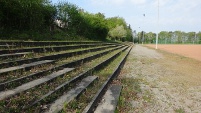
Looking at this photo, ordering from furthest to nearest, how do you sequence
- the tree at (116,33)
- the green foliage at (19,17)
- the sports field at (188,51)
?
1. the tree at (116,33)
2. the sports field at (188,51)
3. the green foliage at (19,17)

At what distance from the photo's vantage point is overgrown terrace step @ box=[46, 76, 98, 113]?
4230 mm

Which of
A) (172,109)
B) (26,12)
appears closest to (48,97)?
(172,109)

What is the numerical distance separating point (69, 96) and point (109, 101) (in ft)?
3.37

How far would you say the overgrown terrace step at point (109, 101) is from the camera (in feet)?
15.6

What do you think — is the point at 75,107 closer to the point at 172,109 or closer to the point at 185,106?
the point at 172,109

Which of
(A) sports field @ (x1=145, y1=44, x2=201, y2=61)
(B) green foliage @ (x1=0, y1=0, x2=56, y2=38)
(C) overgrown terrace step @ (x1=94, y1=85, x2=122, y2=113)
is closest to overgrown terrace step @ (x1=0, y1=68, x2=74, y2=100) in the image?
(C) overgrown terrace step @ (x1=94, y1=85, x2=122, y2=113)

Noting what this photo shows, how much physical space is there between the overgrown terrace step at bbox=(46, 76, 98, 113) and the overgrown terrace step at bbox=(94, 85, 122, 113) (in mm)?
611

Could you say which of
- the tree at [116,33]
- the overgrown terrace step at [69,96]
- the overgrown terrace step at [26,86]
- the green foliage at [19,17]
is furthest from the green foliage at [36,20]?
the tree at [116,33]

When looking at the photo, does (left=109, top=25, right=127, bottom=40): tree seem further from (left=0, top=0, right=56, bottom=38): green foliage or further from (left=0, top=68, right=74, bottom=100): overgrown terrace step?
(left=0, top=68, right=74, bottom=100): overgrown terrace step

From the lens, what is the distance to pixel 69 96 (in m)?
5.01

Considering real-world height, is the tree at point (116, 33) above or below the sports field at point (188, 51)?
above

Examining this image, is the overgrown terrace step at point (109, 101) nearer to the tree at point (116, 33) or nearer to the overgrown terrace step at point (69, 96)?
the overgrown terrace step at point (69, 96)

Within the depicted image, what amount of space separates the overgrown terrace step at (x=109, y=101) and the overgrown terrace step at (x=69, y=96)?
24.1 inches

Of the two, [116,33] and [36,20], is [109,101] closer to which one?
[36,20]
